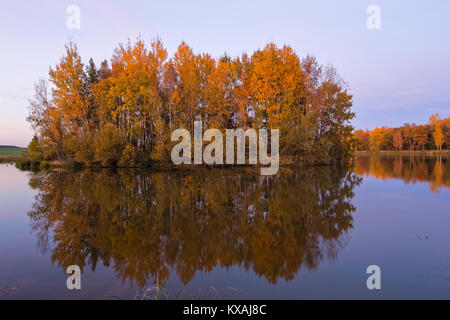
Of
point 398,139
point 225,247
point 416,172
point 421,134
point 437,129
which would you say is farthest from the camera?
point 398,139

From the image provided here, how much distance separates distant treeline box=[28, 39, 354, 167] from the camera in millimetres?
25625

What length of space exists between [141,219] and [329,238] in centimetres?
579

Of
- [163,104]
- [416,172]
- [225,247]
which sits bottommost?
[225,247]

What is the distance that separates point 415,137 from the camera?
284 ft

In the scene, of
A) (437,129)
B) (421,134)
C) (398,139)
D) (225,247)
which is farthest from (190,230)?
(421,134)

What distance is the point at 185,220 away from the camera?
8.16 metres

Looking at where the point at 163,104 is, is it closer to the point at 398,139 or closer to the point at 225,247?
the point at 225,247

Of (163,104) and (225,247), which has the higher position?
(163,104)

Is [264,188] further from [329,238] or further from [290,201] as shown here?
[329,238]

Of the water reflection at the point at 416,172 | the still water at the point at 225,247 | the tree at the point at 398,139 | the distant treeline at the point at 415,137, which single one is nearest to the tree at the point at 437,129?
the distant treeline at the point at 415,137

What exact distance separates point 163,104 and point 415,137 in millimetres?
93728

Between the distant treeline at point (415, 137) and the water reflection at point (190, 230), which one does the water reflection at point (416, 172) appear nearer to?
the water reflection at point (190, 230)

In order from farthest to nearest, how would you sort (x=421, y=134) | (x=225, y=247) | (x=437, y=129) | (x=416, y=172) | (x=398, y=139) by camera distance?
(x=398, y=139)
(x=421, y=134)
(x=437, y=129)
(x=416, y=172)
(x=225, y=247)

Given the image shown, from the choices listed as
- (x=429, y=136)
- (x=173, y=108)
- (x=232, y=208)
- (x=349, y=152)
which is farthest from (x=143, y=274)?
(x=429, y=136)
